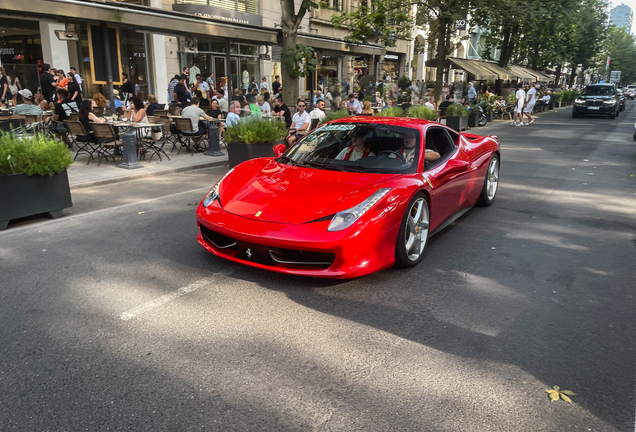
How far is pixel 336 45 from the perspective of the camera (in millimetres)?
20531

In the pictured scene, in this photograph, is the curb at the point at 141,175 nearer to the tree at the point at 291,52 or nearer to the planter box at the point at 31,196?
the planter box at the point at 31,196

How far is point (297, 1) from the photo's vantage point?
2994cm

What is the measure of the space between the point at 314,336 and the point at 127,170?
322 inches

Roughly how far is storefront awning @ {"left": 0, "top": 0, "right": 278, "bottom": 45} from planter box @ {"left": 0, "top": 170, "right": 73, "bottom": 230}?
6027mm

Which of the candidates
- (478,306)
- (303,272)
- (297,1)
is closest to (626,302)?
(478,306)

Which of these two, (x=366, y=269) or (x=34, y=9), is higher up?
(x=34, y=9)

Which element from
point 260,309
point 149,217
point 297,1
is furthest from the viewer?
point 297,1

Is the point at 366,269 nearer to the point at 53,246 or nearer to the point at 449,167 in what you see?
the point at 449,167

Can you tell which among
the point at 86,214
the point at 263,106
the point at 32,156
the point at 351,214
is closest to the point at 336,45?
the point at 263,106

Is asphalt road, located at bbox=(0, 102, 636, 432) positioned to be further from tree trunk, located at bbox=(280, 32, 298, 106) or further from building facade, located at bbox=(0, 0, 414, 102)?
tree trunk, located at bbox=(280, 32, 298, 106)

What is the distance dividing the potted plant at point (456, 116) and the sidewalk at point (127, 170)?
435 inches

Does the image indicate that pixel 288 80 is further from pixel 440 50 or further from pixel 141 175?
pixel 440 50

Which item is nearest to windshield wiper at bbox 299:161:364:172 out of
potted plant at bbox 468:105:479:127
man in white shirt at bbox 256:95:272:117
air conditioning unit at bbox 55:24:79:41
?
man in white shirt at bbox 256:95:272:117

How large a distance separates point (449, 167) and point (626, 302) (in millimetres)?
2225
